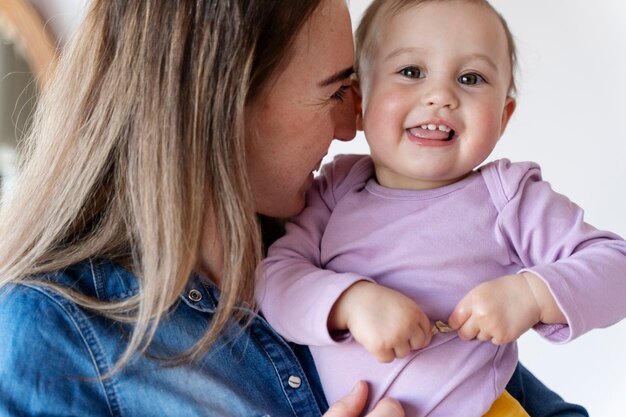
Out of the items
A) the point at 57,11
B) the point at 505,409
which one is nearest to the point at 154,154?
the point at 505,409

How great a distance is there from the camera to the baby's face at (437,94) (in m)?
1.20

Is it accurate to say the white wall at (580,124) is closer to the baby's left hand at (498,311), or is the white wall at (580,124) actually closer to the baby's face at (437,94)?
the baby's face at (437,94)

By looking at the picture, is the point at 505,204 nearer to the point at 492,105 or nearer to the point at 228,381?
the point at 492,105

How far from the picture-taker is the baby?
1.06 meters

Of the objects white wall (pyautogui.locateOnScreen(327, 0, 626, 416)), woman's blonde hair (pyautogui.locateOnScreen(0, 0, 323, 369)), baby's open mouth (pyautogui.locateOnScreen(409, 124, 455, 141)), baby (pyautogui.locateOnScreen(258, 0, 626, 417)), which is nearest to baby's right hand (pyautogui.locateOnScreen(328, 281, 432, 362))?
baby (pyautogui.locateOnScreen(258, 0, 626, 417))

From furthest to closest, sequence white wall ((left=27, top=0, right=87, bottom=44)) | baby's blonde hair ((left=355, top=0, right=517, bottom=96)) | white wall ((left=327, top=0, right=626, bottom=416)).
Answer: white wall ((left=27, top=0, right=87, bottom=44))
white wall ((left=327, top=0, right=626, bottom=416))
baby's blonde hair ((left=355, top=0, right=517, bottom=96))

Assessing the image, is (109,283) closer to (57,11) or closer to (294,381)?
(294,381)

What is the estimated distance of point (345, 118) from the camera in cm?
133

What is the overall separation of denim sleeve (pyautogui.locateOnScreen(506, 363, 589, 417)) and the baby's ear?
54 centimetres

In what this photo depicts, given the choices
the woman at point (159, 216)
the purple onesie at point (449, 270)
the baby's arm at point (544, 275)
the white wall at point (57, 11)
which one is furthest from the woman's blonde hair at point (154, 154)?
the white wall at point (57, 11)

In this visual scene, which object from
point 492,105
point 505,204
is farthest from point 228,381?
point 492,105

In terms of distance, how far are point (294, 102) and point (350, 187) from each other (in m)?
0.20

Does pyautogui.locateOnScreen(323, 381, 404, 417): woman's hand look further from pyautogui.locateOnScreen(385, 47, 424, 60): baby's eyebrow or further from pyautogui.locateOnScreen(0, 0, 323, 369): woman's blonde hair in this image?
pyautogui.locateOnScreen(385, 47, 424, 60): baby's eyebrow

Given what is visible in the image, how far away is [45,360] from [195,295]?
242 mm
